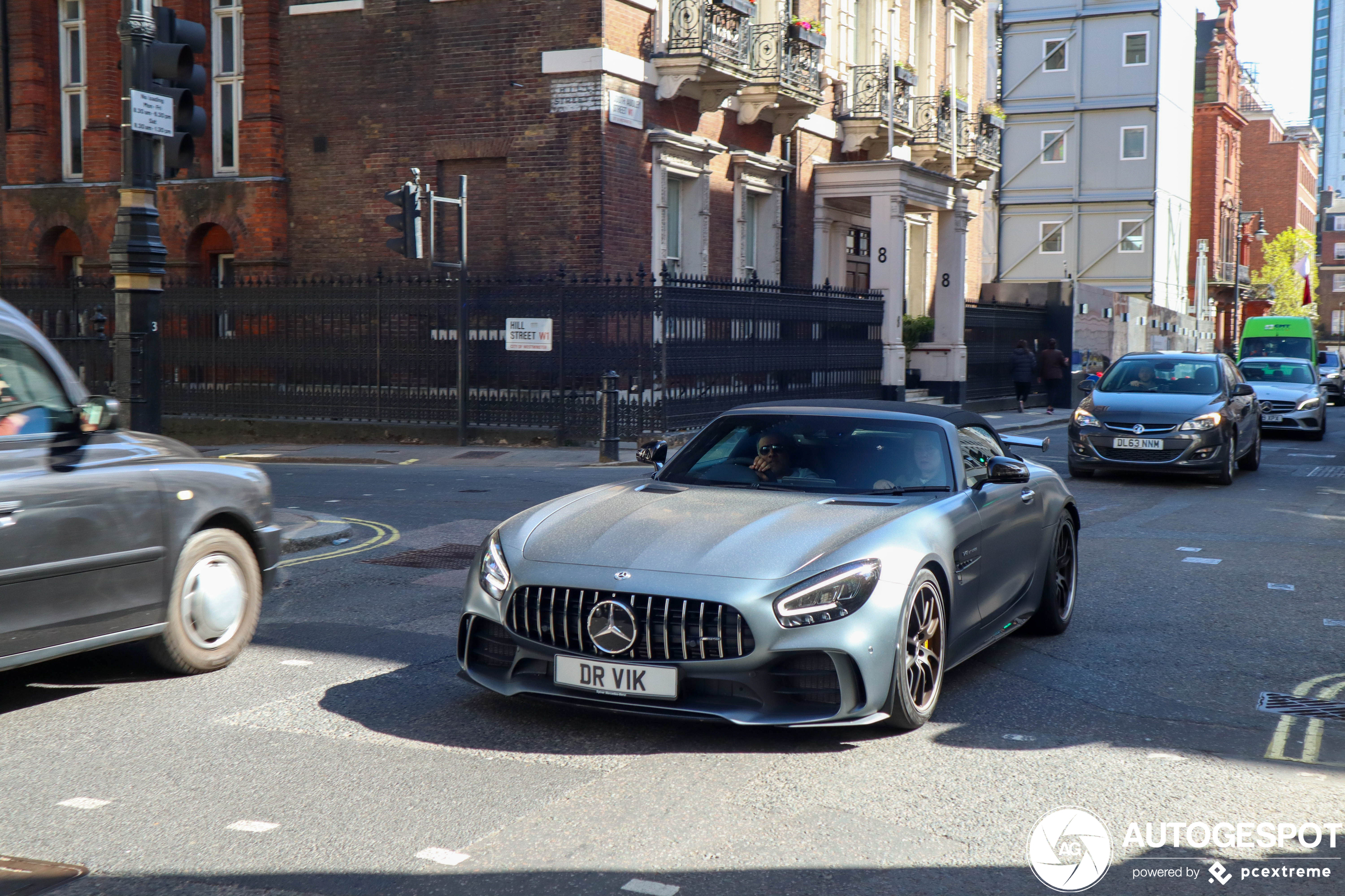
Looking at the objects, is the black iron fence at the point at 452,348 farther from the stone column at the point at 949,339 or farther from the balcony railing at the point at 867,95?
the stone column at the point at 949,339

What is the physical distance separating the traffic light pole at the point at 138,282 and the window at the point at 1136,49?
4987 centimetres

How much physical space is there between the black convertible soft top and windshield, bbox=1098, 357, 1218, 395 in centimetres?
1031

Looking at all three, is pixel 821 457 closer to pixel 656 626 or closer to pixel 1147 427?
pixel 656 626

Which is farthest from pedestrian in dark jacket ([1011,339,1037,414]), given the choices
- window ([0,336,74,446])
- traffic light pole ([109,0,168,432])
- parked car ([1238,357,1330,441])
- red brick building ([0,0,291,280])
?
window ([0,336,74,446])

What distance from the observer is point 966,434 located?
6844 mm

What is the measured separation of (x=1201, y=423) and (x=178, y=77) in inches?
444

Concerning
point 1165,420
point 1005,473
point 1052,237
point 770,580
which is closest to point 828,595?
point 770,580

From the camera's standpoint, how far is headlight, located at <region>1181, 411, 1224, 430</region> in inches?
589

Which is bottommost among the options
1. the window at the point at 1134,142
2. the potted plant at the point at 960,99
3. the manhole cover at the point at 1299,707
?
the manhole cover at the point at 1299,707

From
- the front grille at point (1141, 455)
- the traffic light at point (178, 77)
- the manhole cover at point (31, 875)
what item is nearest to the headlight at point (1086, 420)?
the front grille at point (1141, 455)

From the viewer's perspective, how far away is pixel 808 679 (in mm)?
5000

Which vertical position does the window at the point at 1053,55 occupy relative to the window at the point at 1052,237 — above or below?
above

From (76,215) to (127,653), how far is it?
69.6ft

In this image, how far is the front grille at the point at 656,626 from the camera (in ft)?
16.2
